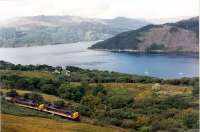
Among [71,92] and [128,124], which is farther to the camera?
[71,92]

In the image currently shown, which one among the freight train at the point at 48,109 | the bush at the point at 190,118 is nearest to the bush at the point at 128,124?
the freight train at the point at 48,109

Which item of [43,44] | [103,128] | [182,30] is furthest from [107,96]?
[182,30]

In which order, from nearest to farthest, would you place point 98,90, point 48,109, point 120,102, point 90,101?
point 48,109, point 90,101, point 120,102, point 98,90

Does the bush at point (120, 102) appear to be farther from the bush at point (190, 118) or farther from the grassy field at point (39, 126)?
the grassy field at point (39, 126)

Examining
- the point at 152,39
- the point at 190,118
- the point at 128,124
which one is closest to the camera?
the point at 128,124

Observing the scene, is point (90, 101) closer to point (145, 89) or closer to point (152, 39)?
point (145, 89)

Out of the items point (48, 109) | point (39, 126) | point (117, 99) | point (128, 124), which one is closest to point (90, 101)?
point (117, 99)

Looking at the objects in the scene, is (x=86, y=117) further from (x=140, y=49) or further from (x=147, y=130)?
(x=140, y=49)

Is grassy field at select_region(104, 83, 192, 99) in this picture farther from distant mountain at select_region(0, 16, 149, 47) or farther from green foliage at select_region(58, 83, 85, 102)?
distant mountain at select_region(0, 16, 149, 47)

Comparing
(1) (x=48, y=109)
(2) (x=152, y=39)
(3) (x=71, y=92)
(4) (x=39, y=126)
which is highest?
(2) (x=152, y=39)
